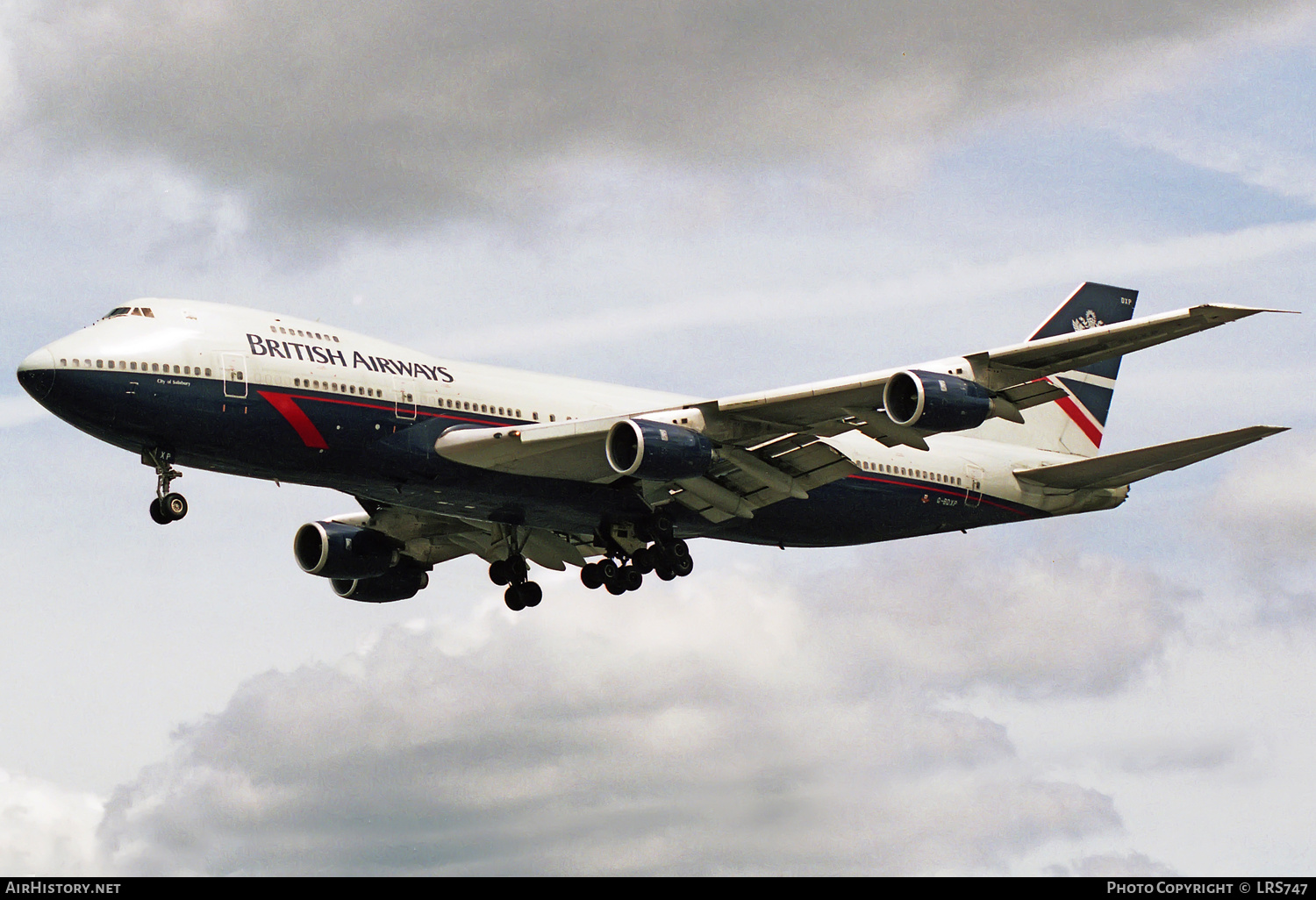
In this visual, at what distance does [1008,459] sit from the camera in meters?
49.7

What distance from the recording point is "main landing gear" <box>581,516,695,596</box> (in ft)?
143

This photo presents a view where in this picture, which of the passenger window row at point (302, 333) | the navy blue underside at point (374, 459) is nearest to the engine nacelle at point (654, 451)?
the navy blue underside at point (374, 459)

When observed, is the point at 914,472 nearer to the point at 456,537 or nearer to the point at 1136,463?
the point at 1136,463

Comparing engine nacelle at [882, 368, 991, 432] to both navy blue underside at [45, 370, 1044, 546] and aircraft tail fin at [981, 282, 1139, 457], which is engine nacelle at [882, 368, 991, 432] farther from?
aircraft tail fin at [981, 282, 1139, 457]

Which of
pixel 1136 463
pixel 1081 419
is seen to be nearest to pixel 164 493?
pixel 1136 463

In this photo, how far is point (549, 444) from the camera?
39.8 metres

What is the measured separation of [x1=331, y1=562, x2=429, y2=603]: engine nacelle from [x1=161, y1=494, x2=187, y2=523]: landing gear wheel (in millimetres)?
12124

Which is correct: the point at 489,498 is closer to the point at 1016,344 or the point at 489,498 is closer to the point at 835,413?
the point at 835,413

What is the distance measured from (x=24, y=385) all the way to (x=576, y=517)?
14.3m

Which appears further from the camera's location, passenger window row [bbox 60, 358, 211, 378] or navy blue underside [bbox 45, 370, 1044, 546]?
navy blue underside [bbox 45, 370, 1044, 546]

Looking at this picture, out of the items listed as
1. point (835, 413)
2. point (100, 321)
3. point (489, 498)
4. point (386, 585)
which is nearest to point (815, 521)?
point (835, 413)

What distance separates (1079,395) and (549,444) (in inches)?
857

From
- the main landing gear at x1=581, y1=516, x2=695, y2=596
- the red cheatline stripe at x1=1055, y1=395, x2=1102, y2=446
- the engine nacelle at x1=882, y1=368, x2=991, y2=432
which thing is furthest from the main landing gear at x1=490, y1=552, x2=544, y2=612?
the red cheatline stripe at x1=1055, y1=395, x2=1102, y2=446
